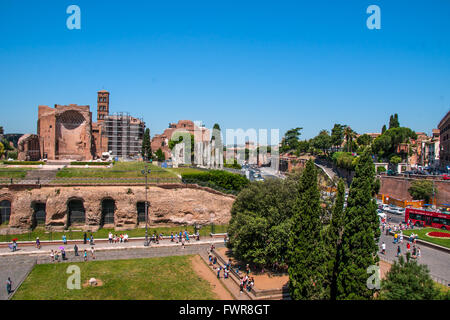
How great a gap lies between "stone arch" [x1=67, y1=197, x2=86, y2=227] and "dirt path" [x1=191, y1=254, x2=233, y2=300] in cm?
1403

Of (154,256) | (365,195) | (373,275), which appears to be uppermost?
(365,195)

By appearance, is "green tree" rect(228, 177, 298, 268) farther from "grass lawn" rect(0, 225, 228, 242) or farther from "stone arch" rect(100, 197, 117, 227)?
"stone arch" rect(100, 197, 117, 227)

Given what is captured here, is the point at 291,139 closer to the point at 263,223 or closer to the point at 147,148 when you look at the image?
the point at 147,148

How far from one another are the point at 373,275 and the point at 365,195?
3.77 meters

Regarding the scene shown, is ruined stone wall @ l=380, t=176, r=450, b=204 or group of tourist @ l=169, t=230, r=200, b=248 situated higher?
ruined stone wall @ l=380, t=176, r=450, b=204

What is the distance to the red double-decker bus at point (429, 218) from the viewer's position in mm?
32781

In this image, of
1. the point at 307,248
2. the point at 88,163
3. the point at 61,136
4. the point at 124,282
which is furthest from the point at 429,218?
the point at 61,136

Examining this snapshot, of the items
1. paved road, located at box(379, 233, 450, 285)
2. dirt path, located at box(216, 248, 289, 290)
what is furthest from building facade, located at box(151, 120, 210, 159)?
dirt path, located at box(216, 248, 289, 290)

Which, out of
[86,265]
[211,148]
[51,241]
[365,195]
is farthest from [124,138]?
[365,195]

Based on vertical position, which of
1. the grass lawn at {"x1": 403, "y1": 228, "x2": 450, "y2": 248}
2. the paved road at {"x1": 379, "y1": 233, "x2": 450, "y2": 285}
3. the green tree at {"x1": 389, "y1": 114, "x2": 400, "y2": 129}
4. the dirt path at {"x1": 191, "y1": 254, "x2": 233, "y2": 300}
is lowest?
the dirt path at {"x1": 191, "y1": 254, "x2": 233, "y2": 300}

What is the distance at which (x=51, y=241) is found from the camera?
28688 millimetres

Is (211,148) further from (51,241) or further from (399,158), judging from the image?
(51,241)

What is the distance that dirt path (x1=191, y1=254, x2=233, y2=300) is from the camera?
20.2 m

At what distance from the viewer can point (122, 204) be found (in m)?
34.3
